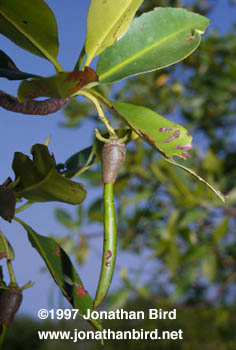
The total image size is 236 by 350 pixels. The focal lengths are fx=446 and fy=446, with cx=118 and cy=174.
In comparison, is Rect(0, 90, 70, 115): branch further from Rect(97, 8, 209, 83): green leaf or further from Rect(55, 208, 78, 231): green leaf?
Rect(55, 208, 78, 231): green leaf

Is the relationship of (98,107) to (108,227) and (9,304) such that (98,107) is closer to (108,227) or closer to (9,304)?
(108,227)

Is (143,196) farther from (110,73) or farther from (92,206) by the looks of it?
(110,73)

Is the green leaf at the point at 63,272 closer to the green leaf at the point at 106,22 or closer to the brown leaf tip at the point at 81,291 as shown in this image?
the brown leaf tip at the point at 81,291

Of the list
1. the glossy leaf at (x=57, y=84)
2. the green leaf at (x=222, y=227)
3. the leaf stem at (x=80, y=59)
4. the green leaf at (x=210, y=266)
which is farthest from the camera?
the green leaf at (x=210, y=266)

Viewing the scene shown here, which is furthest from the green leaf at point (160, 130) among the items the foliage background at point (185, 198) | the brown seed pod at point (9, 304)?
the foliage background at point (185, 198)

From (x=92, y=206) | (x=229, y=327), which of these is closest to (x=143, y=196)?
(x=92, y=206)
